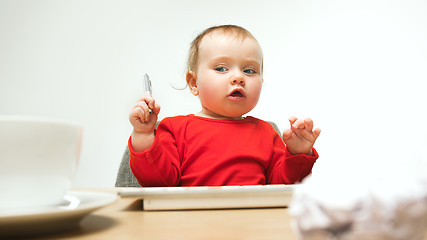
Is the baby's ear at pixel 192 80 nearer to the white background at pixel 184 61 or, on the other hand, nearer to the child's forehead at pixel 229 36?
Answer: the child's forehead at pixel 229 36

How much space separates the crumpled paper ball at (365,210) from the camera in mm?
181

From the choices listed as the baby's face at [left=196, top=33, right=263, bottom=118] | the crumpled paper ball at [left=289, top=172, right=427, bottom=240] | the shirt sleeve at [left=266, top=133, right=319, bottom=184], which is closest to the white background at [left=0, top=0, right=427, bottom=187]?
the baby's face at [left=196, top=33, right=263, bottom=118]

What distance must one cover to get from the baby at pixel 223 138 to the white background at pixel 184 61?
3.74 feet

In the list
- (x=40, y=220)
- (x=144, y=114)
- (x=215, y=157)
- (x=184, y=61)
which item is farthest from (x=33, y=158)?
(x=184, y=61)

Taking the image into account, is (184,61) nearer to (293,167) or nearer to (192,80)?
(192,80)

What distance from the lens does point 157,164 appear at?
2.48 ft

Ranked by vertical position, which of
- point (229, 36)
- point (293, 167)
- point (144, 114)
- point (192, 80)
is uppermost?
point (229, 36)

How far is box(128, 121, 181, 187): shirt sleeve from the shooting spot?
2.43 feet

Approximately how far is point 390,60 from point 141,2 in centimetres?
152

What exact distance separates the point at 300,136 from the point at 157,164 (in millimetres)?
311

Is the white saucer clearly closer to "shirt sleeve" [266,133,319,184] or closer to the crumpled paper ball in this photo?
the crumpled paper ball

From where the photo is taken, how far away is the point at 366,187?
0.60 feet

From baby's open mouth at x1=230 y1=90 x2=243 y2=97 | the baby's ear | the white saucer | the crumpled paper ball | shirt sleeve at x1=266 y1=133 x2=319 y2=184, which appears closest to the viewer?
the crumpled paper ball

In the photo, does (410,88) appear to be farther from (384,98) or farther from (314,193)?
(314,193)
